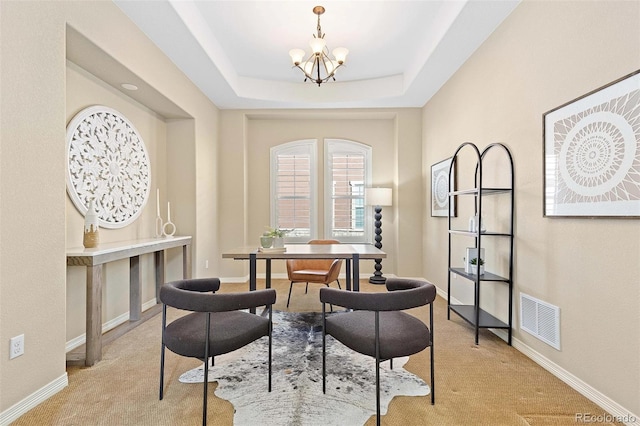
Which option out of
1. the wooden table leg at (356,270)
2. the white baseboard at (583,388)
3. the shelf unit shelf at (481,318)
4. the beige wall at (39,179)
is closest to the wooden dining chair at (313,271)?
the wooden table leg at (356,270)

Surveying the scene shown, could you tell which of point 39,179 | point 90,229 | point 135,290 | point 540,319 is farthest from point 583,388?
point 135,290

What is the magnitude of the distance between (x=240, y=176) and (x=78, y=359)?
11.1 feet

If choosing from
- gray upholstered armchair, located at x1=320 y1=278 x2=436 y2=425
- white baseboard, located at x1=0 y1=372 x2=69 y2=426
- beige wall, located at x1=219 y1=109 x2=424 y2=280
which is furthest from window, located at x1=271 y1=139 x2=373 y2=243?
white baseboard, located at x1=0 y1=372 x2=69 y2=426

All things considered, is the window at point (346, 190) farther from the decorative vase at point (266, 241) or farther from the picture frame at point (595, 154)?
the picture frame at point (595, 154)

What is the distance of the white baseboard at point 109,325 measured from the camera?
8.86 ft

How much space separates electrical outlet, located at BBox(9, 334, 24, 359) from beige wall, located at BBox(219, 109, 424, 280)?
3.39 metres

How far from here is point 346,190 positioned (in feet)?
18.5

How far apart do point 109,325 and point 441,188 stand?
13.7 ft

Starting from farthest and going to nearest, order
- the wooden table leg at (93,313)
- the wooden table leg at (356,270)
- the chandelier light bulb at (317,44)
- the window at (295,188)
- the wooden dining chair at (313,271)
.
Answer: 1. the window at (295,188)
2. the wooden dining chair at (313,271)
3. the chandelier light bulb at (317,44)
4. the wooden table leg at (356,270)
5. the wooden table leg at (93,313)

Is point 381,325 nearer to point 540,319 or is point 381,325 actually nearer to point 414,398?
point 414,398

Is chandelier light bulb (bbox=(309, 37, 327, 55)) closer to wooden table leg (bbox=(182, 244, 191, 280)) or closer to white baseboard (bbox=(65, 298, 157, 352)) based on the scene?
wooden table leg (bbox=(182, 244, 191, 280))

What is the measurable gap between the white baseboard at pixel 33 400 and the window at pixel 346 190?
406 centimetres

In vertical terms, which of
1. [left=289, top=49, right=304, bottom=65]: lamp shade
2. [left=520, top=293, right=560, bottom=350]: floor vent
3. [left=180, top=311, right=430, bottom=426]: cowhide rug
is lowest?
[left=180, top=311, right=430, bottom=426]: cowhide rug

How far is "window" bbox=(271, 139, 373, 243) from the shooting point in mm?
5617
